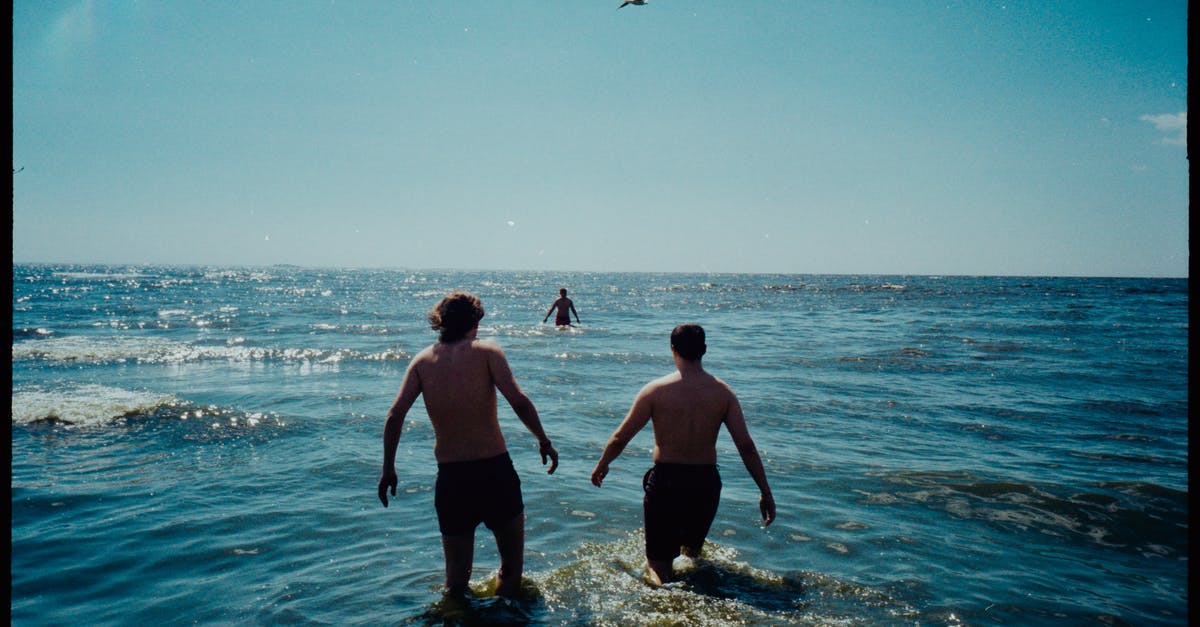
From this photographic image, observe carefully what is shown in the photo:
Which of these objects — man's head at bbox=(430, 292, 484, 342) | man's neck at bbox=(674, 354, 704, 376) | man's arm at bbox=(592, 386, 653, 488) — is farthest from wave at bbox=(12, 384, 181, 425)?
man's neck at bbox=(674, 354, 704, 376)

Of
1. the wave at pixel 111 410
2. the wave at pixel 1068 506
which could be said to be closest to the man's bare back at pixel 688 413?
the wave at pixel 1068 506

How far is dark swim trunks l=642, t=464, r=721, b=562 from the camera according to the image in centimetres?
435

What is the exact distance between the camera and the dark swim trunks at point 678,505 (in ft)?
14.3

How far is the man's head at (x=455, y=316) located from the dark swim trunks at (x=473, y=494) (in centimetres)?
84

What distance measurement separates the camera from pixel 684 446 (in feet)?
14.2

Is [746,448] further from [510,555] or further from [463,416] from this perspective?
[463,416]

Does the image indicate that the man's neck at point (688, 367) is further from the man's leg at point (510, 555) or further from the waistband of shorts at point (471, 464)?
the man's leg at point (510, 555)

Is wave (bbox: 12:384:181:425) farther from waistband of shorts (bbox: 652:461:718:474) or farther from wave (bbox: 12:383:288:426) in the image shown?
waistband of shorts (bbox: 652:461:718:474)

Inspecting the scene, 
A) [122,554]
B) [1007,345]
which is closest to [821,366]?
[1007,345]

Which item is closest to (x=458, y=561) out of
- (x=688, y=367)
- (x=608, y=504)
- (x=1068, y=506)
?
(x=688, y=367)

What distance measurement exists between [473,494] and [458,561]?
54 cm

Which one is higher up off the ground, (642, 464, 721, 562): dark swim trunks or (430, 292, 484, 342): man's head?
(430, 292, 484, 342): man's head

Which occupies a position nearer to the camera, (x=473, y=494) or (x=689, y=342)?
(x=473, y=494)

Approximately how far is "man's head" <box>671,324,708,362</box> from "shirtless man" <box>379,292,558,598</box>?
3.77 feet
